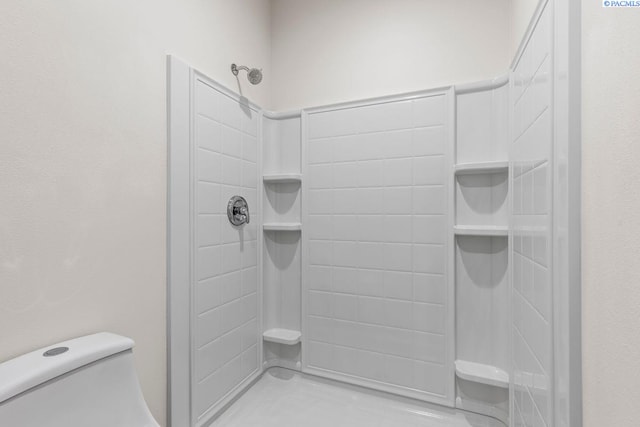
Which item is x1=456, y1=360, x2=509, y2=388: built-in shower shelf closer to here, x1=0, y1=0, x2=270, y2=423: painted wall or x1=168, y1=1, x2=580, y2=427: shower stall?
x1=168, y1=1, x2=580, y2=427: shower stall

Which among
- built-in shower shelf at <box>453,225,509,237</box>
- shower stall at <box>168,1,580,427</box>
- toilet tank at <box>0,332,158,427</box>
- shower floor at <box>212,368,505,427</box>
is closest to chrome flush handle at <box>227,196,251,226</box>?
shower stall at <box>168,1,580,427</box>

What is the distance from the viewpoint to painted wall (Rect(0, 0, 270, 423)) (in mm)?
840

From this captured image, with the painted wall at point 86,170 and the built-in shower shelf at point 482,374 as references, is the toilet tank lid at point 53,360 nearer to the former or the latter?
the painted wall at point 86,170

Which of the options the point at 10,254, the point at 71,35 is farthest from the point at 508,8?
the point at 10,254

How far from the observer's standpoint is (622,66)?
0.58 meters

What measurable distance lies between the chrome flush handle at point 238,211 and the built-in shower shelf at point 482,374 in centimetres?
132

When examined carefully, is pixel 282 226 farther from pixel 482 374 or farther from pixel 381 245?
pixel 482 374

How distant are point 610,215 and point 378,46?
4.95 feet

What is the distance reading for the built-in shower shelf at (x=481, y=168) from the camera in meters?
1.46

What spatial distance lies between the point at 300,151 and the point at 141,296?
1172mm

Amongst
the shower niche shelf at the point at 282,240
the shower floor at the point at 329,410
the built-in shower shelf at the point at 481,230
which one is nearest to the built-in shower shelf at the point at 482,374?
the shower floor at the point at 329,410

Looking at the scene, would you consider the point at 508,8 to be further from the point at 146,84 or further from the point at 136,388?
the point at 136,388

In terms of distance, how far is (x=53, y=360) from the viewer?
81 cm

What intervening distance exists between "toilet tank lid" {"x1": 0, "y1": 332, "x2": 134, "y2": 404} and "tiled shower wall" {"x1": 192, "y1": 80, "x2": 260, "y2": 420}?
1.55 ft
